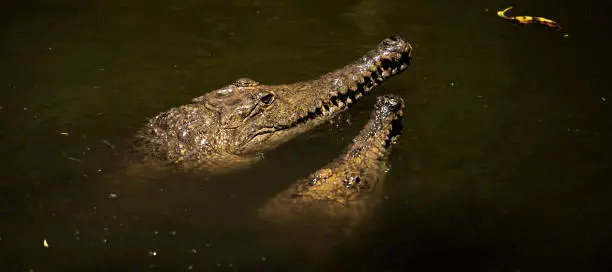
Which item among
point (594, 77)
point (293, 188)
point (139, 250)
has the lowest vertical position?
point (139, 250)

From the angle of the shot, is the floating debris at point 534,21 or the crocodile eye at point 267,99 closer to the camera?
the crocodile eye at point 267,99

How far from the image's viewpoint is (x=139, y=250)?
11.0ft

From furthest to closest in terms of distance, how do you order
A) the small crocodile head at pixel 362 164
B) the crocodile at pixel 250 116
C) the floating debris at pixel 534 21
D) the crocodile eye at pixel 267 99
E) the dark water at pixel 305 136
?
the floating debris at pixel 534 21, the crocodile eye at pixel 267 99, the crocodile at pixel 250 116, the small crocodile head at pixel 362 164, the dark water at pixel 305 136

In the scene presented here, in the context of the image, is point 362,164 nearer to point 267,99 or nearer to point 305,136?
point 305,136

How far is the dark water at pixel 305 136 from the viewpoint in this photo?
11.0 feet

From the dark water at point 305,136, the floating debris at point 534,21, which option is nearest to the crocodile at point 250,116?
the dark water at point 305,136

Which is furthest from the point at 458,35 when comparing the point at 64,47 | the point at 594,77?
the point at 64,47

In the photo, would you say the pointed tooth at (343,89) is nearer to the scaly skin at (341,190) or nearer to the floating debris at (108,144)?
the scaly skin at (341,190)

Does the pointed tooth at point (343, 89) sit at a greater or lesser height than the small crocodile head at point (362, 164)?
greater

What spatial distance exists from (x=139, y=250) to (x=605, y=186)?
2938 millimetres

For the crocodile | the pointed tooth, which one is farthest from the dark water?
the pointed tooth

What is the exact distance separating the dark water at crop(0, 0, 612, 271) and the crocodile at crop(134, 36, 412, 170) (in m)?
0.12

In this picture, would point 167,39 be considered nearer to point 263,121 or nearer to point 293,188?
point 263,121

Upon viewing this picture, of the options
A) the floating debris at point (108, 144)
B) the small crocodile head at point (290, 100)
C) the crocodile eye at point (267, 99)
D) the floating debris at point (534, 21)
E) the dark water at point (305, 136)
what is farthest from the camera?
the floating debris at point (534, 21)
